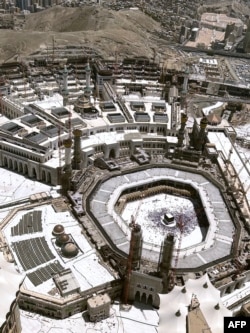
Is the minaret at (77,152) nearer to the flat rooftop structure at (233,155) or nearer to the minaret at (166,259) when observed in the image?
the minaret at (166,259)

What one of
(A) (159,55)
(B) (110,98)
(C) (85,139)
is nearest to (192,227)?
(C) (85,139)

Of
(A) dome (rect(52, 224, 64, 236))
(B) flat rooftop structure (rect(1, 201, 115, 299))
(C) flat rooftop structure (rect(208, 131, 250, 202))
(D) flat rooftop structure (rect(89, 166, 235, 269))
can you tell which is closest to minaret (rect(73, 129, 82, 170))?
(D) flat rooftop structure (rect(89, 166, 235, 269))

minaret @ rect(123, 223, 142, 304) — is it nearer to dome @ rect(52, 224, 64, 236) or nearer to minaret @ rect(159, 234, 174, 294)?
minaret @ rect(159, 234, 174, 294)

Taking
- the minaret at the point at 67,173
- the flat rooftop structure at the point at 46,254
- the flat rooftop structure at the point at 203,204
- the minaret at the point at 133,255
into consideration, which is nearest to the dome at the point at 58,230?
the flat rooftop structure at the point at 46,254

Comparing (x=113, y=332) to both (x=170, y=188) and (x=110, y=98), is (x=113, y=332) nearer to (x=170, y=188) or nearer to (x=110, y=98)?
(x=170, y=188)

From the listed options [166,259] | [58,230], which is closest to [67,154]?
[58,230]

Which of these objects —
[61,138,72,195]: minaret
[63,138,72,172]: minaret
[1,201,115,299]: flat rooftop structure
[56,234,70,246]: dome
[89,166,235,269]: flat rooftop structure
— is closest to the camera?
[1,201,115,299]: flat rooftop structure
